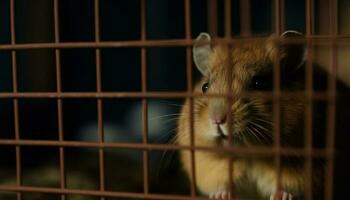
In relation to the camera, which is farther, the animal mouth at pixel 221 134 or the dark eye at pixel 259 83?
the dark eye at pixel 259 83

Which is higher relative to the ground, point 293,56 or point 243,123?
point 293,56

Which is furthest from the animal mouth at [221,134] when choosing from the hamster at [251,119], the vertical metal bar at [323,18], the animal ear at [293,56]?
the vertical metal bar at [323,18]

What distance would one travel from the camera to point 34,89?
13.7 feet

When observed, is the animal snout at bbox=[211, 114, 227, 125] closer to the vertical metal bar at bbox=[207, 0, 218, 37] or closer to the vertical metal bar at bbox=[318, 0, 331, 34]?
the vertical metal bar at bbox=[207, 0, 218, 37]

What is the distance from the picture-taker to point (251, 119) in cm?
208

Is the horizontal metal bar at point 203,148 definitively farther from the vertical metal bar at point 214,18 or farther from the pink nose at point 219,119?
the vertical metal bar at point 214,18

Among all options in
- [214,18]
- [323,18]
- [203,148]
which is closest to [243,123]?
[203,148]

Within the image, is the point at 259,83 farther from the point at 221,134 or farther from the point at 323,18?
the point at 323,18

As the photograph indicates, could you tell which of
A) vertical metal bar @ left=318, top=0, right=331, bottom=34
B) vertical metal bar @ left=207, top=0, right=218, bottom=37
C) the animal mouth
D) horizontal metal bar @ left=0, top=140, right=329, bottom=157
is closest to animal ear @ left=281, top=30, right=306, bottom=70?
vertical metal bar @ left=207, top=0, right=218, bottom=37

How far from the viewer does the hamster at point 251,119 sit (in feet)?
6.82

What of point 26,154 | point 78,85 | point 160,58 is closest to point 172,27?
point 160,58

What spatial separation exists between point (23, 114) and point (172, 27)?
1.26m

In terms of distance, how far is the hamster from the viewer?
2.08 metres

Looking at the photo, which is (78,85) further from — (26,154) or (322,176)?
(322,176)
